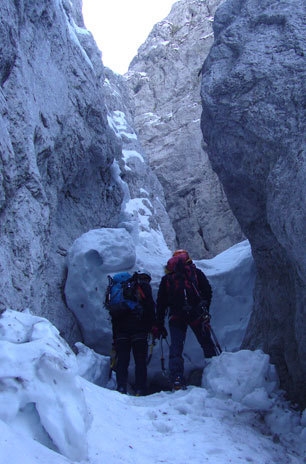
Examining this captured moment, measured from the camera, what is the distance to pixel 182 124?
29.2 m

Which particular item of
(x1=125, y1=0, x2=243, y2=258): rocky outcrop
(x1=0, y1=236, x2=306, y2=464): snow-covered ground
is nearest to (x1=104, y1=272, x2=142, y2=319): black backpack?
(x1=0, y1=236, x2=306, y2=464): snow-covered ground

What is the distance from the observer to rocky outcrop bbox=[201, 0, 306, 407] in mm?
5824

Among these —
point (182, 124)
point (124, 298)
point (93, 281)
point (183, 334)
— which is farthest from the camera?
point (182, 124)

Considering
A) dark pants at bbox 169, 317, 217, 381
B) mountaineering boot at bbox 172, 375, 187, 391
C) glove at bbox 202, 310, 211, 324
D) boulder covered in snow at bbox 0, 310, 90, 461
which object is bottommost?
mountaineering boot at bbox 172, 375, 187, 391

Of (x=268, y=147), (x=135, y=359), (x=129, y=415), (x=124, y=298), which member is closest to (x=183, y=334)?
(x=135, y=359)

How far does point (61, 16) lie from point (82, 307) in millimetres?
5788

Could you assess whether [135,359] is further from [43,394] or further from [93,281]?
[43,394]

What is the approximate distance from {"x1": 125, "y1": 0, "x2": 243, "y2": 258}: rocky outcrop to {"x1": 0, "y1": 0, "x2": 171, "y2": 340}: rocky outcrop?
12102mm

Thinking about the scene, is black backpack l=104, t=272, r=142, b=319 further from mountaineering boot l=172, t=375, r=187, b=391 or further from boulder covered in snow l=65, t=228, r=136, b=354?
boulder covered in snow l=65, t=228, r=136, b=354

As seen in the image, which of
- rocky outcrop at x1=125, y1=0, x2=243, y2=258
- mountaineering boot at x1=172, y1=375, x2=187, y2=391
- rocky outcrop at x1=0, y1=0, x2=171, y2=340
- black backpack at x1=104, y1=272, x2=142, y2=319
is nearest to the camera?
mountaineering boot at x1=172, y1=375, x2=187, y2=391

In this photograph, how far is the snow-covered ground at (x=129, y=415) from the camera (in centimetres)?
314

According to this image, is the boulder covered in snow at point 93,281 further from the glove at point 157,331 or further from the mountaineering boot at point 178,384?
the mountaineering boot at point 178,384

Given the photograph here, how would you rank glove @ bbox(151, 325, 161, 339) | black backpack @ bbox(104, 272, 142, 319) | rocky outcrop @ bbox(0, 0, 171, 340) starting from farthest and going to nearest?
black backpack @ bbox(104, 272, 142, 319), glove @ bbox(151, 325, 161, 339), rocky outcrop @ bbox(0, 0, 171, 340)

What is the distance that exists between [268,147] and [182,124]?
23.3 m
